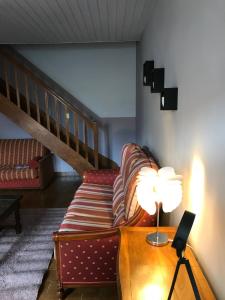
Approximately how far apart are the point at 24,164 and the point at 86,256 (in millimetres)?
3373

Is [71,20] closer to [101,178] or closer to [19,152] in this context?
[101,178]

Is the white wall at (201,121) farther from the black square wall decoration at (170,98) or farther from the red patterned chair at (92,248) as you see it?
the red patterned chair at (92,248)

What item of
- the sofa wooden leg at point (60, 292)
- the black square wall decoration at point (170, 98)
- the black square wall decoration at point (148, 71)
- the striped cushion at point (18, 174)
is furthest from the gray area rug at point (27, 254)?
the black square wall decoration at point (148, 71)

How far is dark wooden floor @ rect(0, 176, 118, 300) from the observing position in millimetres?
2180

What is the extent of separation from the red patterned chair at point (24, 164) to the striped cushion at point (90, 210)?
1.65 metres

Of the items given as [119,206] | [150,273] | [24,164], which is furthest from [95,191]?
[24,164]

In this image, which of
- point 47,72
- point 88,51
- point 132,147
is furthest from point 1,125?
point 132,147

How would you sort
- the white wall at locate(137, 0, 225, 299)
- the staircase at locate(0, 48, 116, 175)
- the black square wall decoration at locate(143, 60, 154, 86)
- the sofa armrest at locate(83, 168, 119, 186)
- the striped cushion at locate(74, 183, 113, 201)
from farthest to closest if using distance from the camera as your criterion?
the staircase at locate(0, 48, 116, 175) < the sofa armrest at locate(83, 168, 119, 186) < the striped cushion at locate(74, 183, 113, 201) < the black square wall decoration at locate(143, 60, 154, 86) < the white wall at locate(137, 0, 225, 299)

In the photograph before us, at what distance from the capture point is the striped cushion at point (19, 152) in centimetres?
506

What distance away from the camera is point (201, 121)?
1.36 metres

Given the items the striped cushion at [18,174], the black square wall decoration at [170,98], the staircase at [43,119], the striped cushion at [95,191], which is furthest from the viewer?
the striped cushion at [18,174]

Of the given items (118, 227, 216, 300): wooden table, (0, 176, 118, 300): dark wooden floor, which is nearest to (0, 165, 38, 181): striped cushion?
(0, 176, 118, 300): dark wooden floor

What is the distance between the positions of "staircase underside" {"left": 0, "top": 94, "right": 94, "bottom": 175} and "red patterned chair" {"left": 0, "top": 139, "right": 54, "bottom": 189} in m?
0.39

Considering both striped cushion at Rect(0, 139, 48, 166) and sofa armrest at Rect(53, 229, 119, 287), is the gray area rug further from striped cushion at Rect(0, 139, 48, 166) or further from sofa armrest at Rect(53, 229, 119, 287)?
striped cushion at Rect(0, 139, 48, 166)
